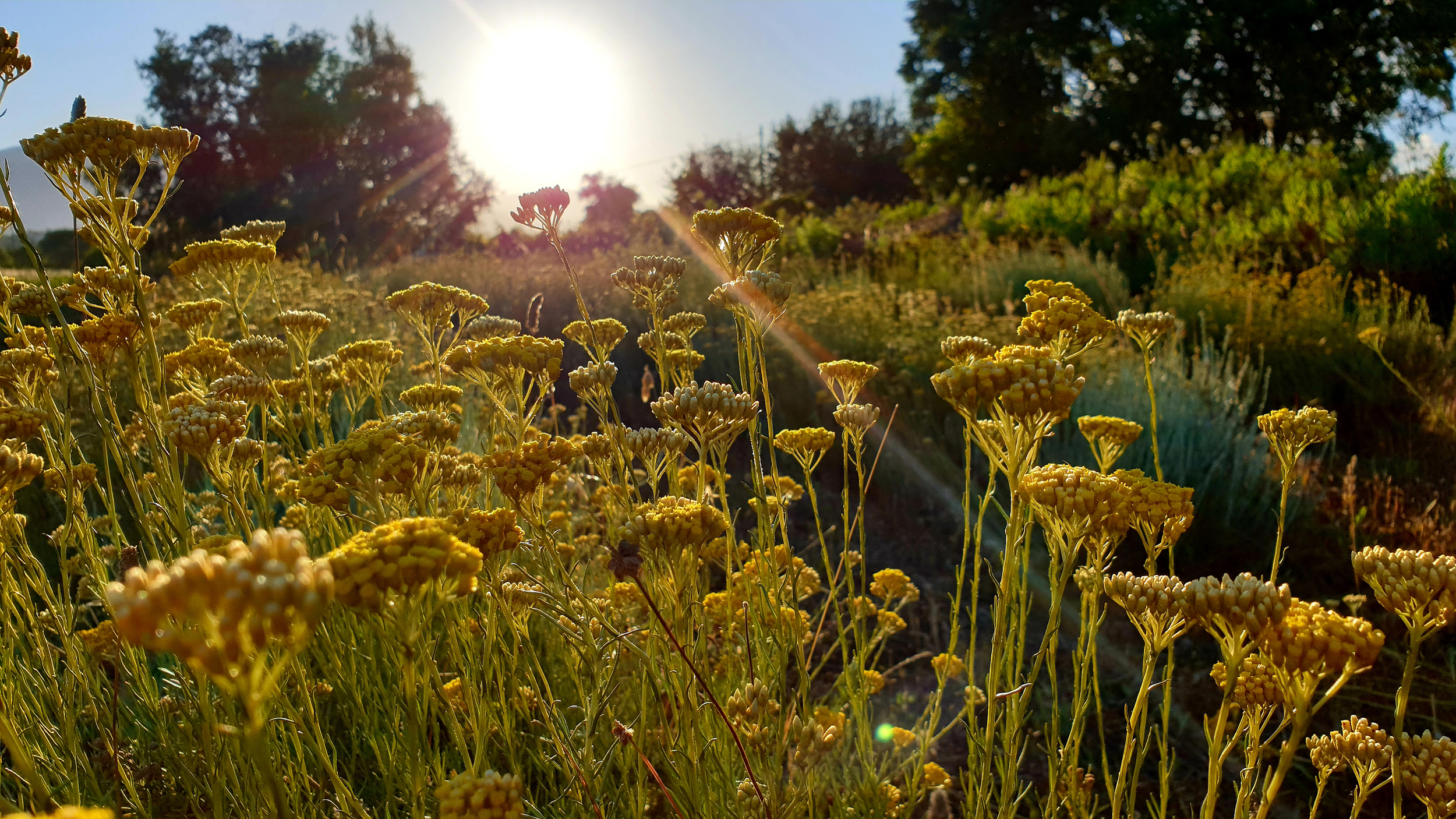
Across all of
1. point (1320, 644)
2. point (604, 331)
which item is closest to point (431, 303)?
point (604, 331)

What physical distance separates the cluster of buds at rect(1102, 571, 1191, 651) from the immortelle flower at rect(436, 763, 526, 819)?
104 cm

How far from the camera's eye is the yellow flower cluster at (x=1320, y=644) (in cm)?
106

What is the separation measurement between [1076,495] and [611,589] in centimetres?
125

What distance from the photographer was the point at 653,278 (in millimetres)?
1873

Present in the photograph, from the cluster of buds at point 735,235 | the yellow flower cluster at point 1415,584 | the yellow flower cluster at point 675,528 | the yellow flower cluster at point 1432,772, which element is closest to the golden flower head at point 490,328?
the cluster of buds at point 735,235

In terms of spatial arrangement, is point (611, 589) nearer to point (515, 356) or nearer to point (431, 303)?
point (515, 356)

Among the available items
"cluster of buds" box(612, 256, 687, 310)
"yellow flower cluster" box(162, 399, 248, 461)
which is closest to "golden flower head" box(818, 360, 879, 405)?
"cluster of buds" box(612, 256, 687, 310)

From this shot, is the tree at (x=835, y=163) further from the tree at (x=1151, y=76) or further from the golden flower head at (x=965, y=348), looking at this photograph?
the golden flower head at (x=965, y=348)

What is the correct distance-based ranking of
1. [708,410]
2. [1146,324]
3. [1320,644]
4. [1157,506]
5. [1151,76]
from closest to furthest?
[1320,644] < [1157,506] < [708,410] < [1146,324] < [1151,76]

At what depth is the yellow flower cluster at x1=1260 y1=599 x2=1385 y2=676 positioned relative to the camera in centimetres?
Result: 106

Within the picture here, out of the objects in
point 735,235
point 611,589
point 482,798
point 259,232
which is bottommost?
point 611,589

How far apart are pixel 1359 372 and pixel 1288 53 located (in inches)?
862

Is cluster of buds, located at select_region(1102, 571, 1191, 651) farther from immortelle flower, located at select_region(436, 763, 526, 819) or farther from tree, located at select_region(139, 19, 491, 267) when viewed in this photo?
tree, located at select_region(139, 19, 491, 267)

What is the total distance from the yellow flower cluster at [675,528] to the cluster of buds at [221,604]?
0.67 metres
